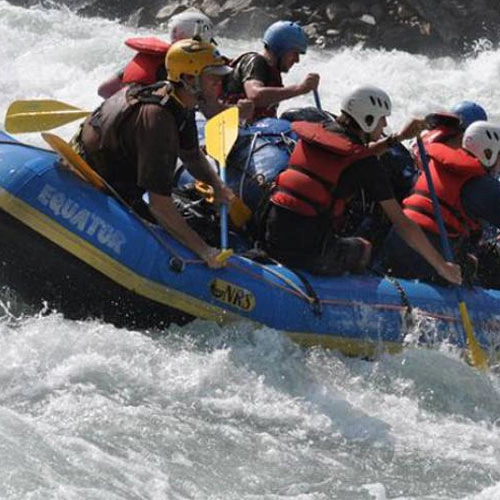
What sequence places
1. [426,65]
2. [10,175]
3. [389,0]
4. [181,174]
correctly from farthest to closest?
[389,0] → [426,65] → [181,174] → [10,175]

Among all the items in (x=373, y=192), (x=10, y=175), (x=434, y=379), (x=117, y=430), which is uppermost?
(x=10, y=175)

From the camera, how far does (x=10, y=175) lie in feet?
21.1

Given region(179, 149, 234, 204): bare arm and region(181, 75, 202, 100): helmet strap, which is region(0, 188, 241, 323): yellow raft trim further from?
region(181, 75, 202, 100): helmet strap

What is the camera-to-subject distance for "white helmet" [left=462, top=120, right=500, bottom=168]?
7.08m

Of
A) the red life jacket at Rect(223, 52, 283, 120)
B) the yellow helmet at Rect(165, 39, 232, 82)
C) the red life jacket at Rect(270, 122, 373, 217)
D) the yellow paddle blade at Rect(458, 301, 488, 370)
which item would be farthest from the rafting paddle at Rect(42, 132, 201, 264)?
the red life jacket at Rect(223, 52, 283, 120)

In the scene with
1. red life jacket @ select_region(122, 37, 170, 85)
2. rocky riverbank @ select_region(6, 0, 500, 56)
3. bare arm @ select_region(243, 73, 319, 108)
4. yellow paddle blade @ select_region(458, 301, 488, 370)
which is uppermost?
red life jacket @ select_region(122, 37, 170, 85)

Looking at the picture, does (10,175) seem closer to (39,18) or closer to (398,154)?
(398,154)

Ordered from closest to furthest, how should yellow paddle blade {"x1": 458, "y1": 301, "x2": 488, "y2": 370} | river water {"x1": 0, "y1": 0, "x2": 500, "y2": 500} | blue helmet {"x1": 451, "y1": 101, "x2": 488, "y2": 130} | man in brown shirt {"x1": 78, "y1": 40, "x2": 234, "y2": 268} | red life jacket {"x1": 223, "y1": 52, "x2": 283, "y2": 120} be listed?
river water {"x1": 0, "y1": 0, "x2": 500, "y2": 500}, man in brown shirt {"x1": 78, "y1": 40, "x2": 234, "y2": 268}, yellow paddle blade {"x1": 458, "y1": 301, "x2": 488, "y2": 370}, blue helmet {"x1": 451, "y1": 101, "x2": 488, "y2": 130}, red life jacket {"x1": 223, "y1": 52, "x2": 283, "y2": 120}

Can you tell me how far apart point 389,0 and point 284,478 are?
15112 mm

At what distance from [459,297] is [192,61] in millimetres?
2012

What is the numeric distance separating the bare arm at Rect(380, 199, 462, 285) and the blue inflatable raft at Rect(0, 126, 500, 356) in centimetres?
36

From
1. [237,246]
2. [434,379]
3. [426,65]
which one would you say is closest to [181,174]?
[237,246]

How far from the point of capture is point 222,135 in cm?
724

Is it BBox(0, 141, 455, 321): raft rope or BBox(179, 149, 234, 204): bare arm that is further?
BBox(179, 149, 234, 204): bare arm
